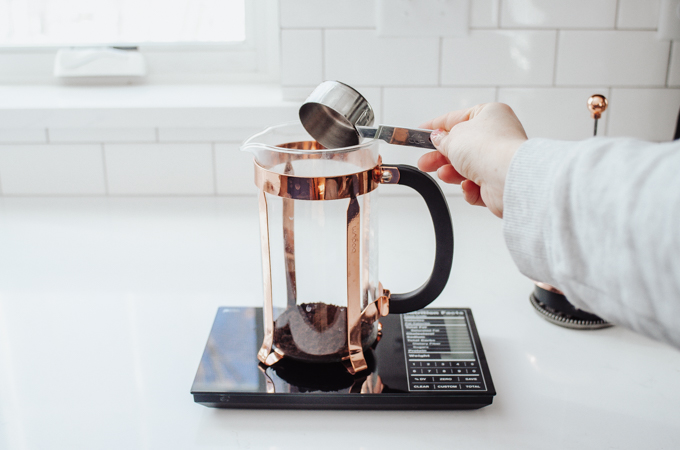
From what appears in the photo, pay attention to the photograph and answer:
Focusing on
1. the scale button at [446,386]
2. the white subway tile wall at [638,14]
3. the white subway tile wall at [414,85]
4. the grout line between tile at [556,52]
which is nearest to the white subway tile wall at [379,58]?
the white subway tile wall at [414,85]

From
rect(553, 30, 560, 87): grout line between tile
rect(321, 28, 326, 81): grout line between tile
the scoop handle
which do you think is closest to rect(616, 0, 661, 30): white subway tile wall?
rect(553, 30, 560, 87): grout line between tile

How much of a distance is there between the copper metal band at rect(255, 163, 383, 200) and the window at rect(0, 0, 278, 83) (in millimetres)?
788

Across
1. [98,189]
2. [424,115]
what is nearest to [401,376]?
[424,115]

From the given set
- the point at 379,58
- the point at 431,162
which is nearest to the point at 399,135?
the point at 431,162

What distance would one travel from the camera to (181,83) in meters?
1.26

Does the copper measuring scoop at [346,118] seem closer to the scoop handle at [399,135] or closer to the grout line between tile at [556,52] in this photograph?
the scoop handle at [399,135]

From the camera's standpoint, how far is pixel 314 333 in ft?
1.85

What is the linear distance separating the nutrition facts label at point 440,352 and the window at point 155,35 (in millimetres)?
793

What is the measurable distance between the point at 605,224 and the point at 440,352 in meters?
0.27

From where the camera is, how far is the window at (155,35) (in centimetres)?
123

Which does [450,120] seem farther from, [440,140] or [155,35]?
[155,35]

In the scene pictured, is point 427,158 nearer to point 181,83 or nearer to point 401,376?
point 401,376

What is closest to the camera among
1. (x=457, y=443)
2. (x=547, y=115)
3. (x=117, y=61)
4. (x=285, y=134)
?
(x=457, y=443)

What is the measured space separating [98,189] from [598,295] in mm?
989
